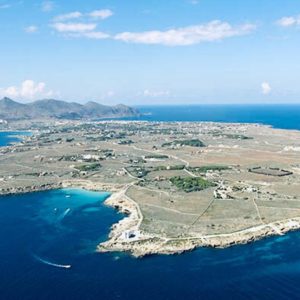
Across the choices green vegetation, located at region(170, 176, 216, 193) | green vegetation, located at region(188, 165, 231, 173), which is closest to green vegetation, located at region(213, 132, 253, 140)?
green vegetation, located at region(188, 165, 231, 173)

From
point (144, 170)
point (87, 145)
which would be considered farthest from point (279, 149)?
point (87, 145)

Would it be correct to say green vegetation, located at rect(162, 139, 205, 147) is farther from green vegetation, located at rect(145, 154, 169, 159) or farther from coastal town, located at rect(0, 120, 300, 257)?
green vegetation, located at rect(145, 154, 169, 159)

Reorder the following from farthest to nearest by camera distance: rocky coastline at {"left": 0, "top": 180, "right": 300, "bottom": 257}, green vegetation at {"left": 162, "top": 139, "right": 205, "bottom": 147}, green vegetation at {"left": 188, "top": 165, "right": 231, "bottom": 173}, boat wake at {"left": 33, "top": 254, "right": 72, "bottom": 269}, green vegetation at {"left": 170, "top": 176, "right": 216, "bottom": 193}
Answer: green vegetation at {"left": 162, "top": 139, "right": 205, "bottom": 147} → green vegetation at {"left": 188, "top": 165, "right": 231, "bottom": 173} → green vegetation at {"left": 170, "top": 176, "right": 216, "bottom": 193} → rocky coastline at {"left": 0, "top": 180, "right": 300, "bottom": 257} → boat wake at {"left": 33, "top": 254, "right": 72, "bottom": 269}

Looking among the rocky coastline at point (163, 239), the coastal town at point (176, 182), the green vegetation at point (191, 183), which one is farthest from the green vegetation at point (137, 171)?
the rocky coastline at point (163, 239)

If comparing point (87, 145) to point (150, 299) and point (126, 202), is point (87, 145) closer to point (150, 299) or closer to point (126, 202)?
point (126, 202)

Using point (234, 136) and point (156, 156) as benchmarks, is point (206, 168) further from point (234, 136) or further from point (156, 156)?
point (234, 136)

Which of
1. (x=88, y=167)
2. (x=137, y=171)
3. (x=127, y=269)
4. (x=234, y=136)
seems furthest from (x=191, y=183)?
(x=234, y=136)
